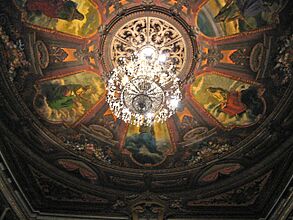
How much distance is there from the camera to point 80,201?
13297 millimetres

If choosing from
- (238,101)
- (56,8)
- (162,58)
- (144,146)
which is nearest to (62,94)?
(56,8)

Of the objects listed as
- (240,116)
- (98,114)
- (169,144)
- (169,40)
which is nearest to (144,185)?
(169,144)

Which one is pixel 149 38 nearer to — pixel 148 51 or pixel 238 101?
pixel 148 51

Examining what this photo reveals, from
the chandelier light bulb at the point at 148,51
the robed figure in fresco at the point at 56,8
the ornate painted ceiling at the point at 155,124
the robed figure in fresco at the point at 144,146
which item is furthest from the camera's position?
the robed figure in fresco at the point at 144,146

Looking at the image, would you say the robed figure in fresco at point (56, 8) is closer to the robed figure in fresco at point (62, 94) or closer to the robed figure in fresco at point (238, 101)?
the robed figure in fresco at point (62, 94)

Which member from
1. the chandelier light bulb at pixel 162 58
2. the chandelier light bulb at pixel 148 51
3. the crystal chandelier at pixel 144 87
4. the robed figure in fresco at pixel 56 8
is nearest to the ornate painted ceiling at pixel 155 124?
the robed figure in fresco at pixel 56 8

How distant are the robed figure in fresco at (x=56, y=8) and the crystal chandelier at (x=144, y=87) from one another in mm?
1529

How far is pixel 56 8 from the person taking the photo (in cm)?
1039

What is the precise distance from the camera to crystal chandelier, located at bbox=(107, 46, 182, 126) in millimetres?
10688

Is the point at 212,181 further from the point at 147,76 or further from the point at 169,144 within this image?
the point at 147,76

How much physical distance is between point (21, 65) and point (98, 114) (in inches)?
92.3

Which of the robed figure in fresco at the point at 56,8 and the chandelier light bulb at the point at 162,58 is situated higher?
the robed figure in fresco at the point at 56,8

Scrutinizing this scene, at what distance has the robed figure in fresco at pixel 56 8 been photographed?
33.6 ft

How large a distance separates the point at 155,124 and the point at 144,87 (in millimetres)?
1983
